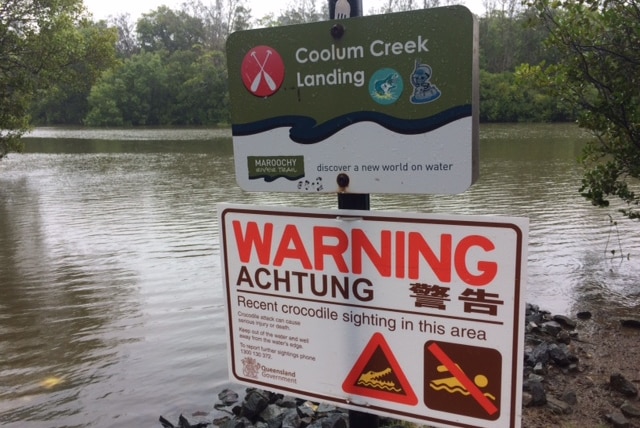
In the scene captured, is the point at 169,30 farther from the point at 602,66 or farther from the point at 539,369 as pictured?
the point at 539,369

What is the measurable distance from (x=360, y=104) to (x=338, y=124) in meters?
0.11

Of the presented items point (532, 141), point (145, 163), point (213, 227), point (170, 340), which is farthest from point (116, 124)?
point (170, 340)

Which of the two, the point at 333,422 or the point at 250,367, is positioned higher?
the point at 250,367

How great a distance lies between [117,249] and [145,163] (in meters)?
20.6

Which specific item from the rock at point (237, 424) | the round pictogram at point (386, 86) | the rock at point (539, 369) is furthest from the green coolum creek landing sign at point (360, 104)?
the rock at point (539, 369)

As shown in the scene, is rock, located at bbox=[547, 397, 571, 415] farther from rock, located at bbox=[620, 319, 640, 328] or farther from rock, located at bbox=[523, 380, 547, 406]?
rock, located at bbox=[620, 319, 640, 328]

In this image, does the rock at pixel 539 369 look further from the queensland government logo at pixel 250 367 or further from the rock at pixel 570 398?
the queensland government logo at pixel 250 367

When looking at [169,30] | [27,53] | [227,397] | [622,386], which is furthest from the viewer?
[169,30]

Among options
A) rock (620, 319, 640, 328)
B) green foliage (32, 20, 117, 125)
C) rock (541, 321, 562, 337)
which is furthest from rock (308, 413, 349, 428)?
green foliage (32, 20, 117, 125)

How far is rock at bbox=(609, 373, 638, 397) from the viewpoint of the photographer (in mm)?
4629

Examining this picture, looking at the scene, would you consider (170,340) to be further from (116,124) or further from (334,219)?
(116,124)

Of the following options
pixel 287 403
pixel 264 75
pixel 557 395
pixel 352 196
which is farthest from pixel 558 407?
pixel 264 75

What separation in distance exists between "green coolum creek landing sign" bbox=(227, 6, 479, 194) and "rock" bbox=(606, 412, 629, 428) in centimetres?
336

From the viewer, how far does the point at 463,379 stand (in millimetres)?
1826
